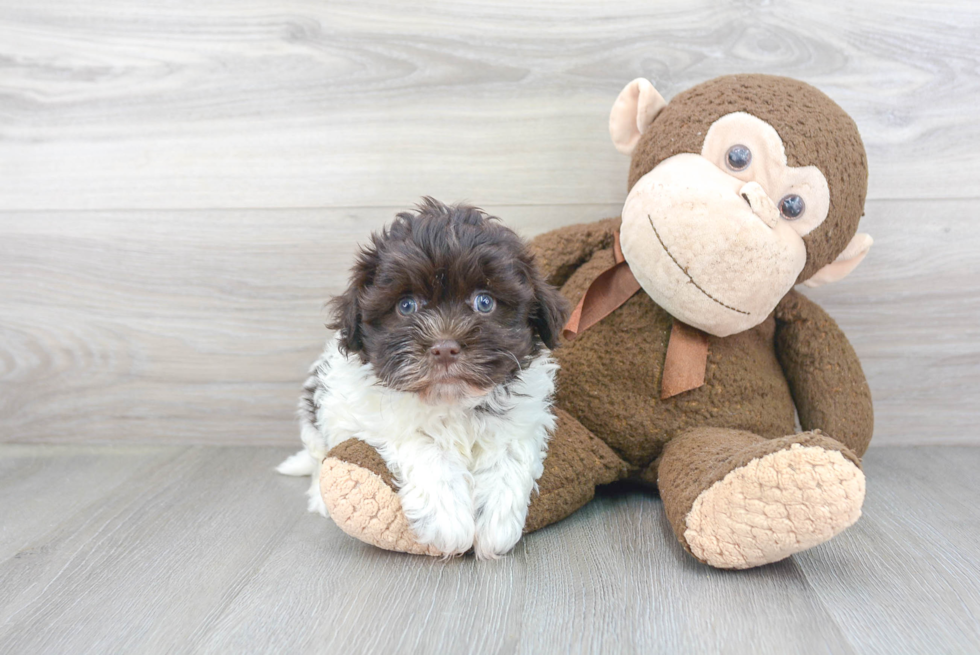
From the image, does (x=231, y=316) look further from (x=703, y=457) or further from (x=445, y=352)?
(x=703, y=457)

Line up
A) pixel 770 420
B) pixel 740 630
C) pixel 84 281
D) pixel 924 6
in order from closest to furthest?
pixel 740 630 → pixel 770 420 → pixel 924 6 → pixel 84 281

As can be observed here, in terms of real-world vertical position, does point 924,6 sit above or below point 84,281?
above

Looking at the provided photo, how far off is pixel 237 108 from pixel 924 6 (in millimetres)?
1922

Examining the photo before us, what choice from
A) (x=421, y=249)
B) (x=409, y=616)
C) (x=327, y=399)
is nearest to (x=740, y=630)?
(x=409, y=616)

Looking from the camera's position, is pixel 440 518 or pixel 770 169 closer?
pixel 440 518

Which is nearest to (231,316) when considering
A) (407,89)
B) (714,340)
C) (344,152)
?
(344,152)

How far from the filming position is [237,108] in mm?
2037

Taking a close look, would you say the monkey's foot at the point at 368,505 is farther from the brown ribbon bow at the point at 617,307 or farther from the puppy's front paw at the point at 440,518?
the brown ribbon bow at the point at 617,307

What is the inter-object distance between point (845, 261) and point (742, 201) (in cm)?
42

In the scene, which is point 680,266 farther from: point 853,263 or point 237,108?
point 237,108

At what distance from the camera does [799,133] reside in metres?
1.49

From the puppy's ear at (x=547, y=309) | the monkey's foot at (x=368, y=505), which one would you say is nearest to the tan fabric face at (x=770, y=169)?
the puppy's ear at (x=547, y=309)

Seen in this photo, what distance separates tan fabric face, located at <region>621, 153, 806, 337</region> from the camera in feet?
4.78

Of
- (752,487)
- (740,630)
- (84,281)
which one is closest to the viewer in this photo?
(740,630)
